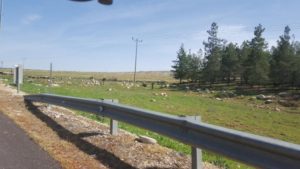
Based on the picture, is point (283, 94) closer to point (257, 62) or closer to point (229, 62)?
point (257, 62)

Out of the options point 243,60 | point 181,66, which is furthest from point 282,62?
point 181,66

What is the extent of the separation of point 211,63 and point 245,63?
43.4 feet

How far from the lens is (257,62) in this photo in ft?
261

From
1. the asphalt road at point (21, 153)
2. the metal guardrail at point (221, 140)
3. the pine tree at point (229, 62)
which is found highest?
the pine tree at point (229, 62)

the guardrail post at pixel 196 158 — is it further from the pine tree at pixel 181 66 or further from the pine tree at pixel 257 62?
the pine tree at pixel 181 66

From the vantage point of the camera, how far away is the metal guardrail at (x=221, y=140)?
4.90 metres

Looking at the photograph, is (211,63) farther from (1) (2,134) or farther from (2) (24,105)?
(1) (2,134)

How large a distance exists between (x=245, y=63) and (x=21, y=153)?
79.3 metres

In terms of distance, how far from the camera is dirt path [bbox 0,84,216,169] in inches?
309

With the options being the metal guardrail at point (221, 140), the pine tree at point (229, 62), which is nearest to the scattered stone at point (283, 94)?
the pine tree at point (229, 62)

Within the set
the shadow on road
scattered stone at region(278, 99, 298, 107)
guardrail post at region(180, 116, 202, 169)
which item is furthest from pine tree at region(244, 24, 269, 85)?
guardrail post at region(180, 116, 202, 169)

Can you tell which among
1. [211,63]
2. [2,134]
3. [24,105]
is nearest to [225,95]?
[211,63]

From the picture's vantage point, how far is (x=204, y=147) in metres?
6.34

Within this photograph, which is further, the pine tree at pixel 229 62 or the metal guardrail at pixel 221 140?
the pine tree at pixel 229 62
